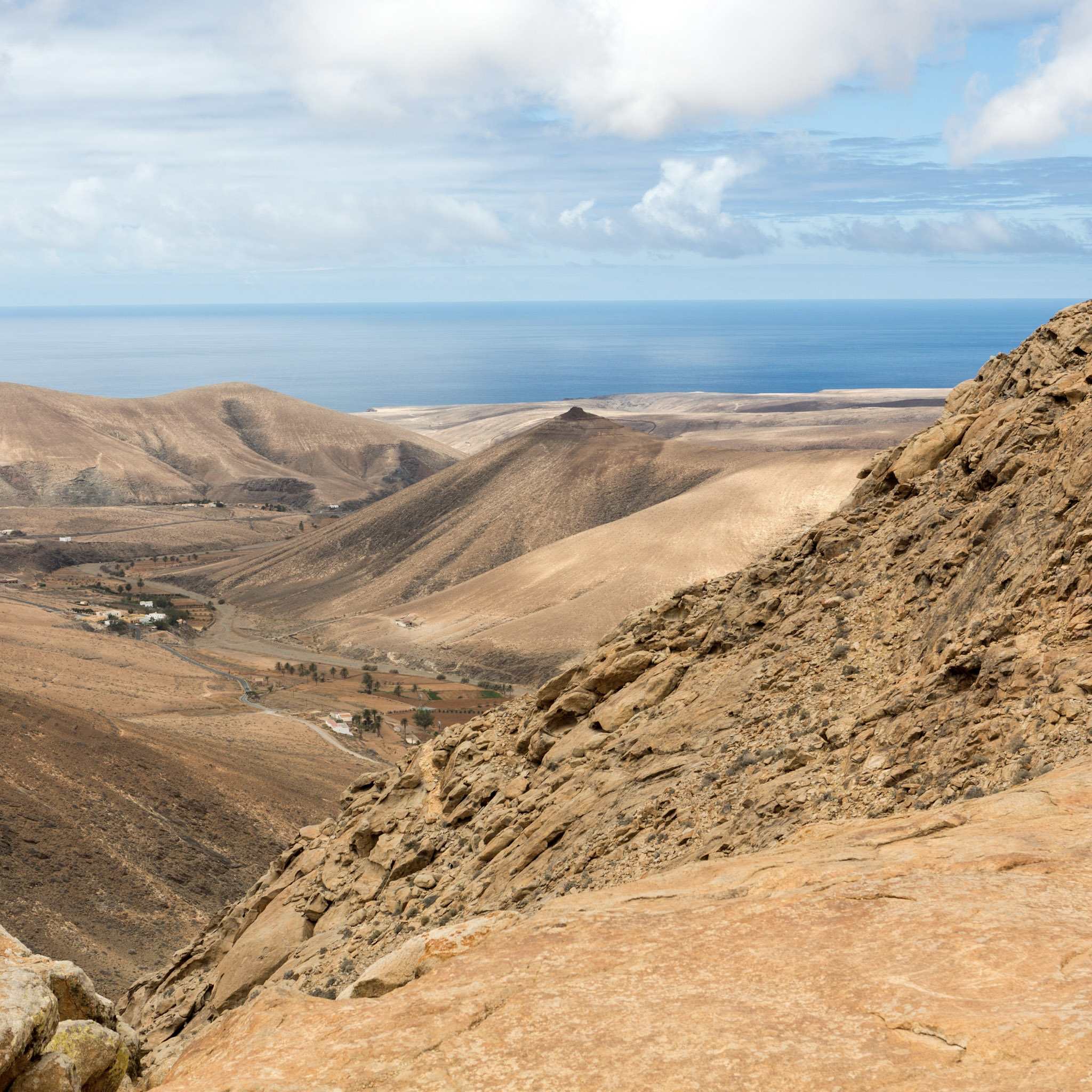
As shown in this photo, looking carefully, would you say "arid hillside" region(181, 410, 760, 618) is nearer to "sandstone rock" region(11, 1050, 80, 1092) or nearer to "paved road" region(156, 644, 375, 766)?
"paved road" region(156, 644, 375, 766)

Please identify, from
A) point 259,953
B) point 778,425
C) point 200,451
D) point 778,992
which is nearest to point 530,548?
point 259,953

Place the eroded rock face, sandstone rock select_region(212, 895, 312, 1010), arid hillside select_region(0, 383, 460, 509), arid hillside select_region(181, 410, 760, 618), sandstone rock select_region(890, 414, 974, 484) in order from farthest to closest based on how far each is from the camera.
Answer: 1. arid hillside select_region(0, 383, 460, 509)
2. arid hillside select_region(181, 410, 760, 618)
3. sandstone rock select_region(890, 414, 974, 484)
4. sandstone rock select_region(212, 895, 312, 1010)
5. the eroded rock face

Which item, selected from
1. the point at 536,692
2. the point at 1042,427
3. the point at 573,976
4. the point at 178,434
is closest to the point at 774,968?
the point at 573,976

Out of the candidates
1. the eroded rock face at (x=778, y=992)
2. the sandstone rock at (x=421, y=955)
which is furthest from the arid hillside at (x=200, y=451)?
the eroded rock face at (x=778, y=992)

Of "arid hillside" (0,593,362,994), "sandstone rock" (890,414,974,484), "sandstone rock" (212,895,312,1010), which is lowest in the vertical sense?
"arid hillside" (0,593,362,994)

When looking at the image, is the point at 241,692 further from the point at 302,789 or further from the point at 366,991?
the point at 366,991

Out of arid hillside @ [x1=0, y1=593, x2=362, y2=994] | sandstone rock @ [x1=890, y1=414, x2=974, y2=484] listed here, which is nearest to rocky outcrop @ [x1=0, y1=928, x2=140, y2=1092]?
sandstone rock @ [x1=890, y1=414, x2=974, y2=484]

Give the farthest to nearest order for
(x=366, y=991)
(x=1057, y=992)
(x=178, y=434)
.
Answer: (x=178, y=434)
(x=366, y=991)
(x=1057, y=992)
